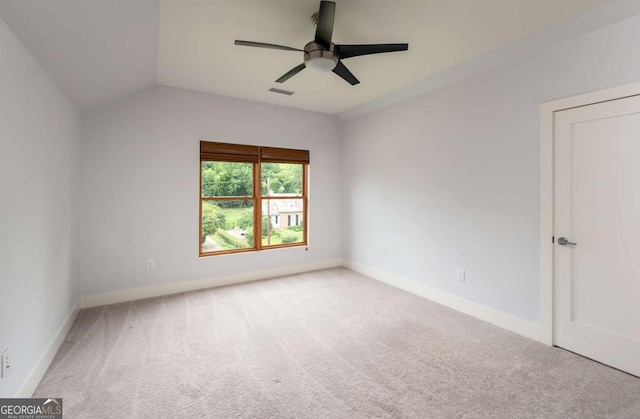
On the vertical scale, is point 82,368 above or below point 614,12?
below

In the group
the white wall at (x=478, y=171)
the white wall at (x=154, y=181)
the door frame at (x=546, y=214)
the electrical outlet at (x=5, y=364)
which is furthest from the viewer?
the white wall at (x=154, y=181)

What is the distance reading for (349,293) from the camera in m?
3.93

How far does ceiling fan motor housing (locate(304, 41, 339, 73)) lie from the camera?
2.31 meters

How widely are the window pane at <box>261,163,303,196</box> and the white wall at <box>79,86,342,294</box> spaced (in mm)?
390

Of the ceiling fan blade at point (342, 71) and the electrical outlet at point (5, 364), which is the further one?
the ceiling fan blade at point (342, 71)

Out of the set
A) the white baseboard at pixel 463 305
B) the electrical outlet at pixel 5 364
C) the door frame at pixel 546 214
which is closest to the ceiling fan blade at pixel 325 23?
the door frame at pixel 546 214

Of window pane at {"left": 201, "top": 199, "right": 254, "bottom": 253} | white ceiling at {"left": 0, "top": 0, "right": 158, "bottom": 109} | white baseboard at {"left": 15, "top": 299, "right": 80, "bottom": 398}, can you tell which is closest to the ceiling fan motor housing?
white ceiling at {"left": 0, "top": 0, "right": 158, "bottom": 109}

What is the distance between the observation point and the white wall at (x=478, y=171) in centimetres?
246

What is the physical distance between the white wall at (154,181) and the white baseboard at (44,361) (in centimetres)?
76

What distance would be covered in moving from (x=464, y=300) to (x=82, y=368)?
3.72 meters

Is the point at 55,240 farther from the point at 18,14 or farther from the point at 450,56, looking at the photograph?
the point at 450,56

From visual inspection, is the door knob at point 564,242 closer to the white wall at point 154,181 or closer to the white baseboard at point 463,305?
the white baseboard at point 463,305

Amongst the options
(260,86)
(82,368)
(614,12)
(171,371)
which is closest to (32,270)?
(82,368)

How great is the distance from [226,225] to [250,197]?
22.4 inches
